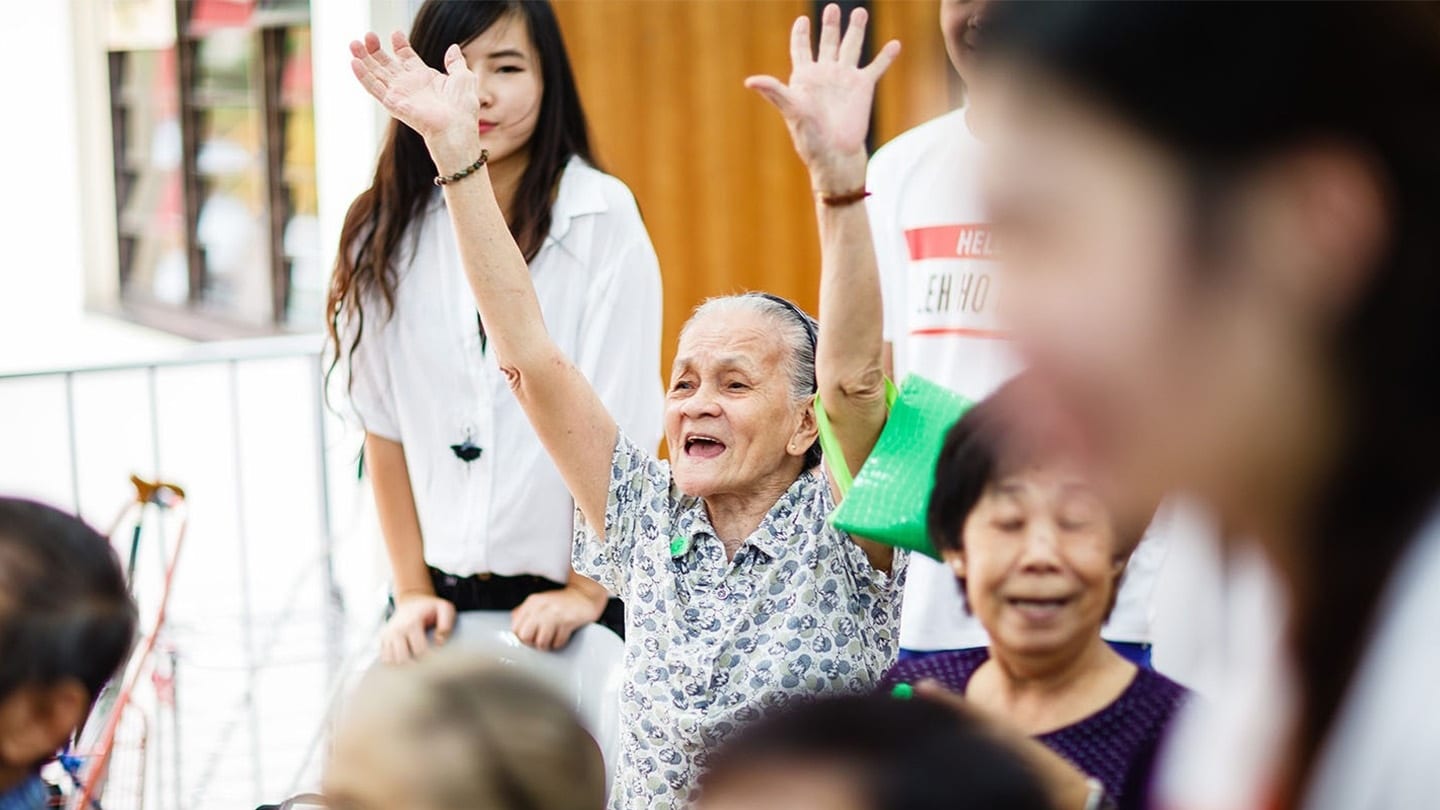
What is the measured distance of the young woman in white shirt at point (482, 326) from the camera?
2.61 metres

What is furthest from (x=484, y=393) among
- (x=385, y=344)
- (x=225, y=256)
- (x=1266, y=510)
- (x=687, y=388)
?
(x=225, y=256)

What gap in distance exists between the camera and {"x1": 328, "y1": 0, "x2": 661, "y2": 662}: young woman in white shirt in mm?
2605

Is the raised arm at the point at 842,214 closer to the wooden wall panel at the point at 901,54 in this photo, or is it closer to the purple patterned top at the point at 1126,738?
the purple patterned top at the point at 1126,738

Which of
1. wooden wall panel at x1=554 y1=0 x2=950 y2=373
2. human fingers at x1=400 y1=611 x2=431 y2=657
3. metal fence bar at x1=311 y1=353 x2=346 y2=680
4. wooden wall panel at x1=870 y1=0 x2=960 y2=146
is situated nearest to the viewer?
human fingers at x1=400 y1=611 x2=431 y2=657

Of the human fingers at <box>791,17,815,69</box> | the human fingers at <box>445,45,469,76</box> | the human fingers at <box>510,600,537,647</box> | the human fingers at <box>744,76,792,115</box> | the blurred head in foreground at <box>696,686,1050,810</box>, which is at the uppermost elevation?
the human fingers at <box>791,17,815,69</box>

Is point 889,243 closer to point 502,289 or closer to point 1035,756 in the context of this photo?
point 502,289

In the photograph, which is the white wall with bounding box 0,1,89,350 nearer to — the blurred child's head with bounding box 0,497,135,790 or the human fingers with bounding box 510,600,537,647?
the human fingers with bounding box 510,600,537,647

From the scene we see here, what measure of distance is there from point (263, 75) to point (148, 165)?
76.9 inches

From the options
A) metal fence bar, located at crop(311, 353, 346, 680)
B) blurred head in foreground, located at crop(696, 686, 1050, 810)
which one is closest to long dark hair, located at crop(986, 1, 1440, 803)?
blurred head in foreground, located at crop(696, 686, 1050, 810)

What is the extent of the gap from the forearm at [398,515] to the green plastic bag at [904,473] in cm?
112

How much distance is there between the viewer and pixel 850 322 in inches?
69.9

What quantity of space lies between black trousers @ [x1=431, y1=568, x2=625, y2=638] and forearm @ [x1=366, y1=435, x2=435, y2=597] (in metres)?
0.05

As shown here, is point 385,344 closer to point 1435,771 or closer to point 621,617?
point 621,617

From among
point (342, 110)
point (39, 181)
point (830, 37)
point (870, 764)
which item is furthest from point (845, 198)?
point (39, 181)
